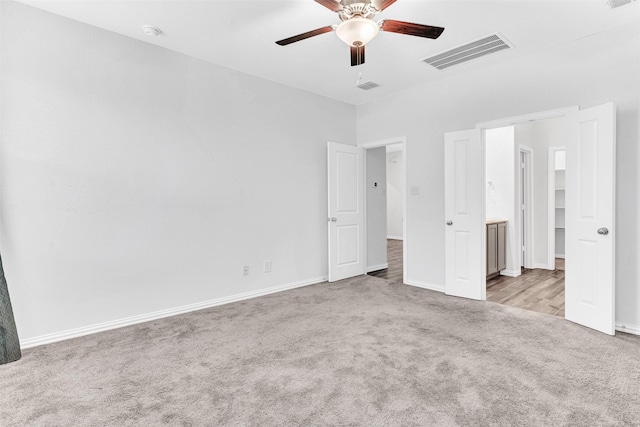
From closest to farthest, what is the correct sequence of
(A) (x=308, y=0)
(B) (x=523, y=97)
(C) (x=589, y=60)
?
1. (A) (x=308, y=0)
2. (C) (x=589, y=60)
3. (B) (x=523, y=97)

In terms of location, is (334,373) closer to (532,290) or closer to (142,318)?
(142,318)

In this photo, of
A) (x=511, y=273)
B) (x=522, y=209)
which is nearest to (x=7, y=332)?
(x=511, y=273)

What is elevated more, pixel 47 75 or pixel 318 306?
pixel 47 75

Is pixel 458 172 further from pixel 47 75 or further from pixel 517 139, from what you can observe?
pixel 47 75

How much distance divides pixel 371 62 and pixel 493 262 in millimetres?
3288

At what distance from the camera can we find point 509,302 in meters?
3.84

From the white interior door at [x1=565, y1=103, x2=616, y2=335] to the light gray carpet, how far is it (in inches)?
8.5

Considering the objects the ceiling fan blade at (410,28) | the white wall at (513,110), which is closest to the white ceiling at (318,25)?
the white wall at (513,110)

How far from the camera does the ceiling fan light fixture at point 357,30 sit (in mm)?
2228

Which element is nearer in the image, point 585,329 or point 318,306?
point 585,329

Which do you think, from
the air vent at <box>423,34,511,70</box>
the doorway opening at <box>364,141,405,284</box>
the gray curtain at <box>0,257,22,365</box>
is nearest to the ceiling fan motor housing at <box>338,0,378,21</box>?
the air vent at <box>423,34,511,70</box>

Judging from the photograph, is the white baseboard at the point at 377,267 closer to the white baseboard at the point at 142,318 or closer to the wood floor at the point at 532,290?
the white baseboard at the point at 142,318

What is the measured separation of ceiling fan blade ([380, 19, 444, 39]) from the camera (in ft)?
7.32

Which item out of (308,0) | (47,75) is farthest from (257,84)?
(47,75)
